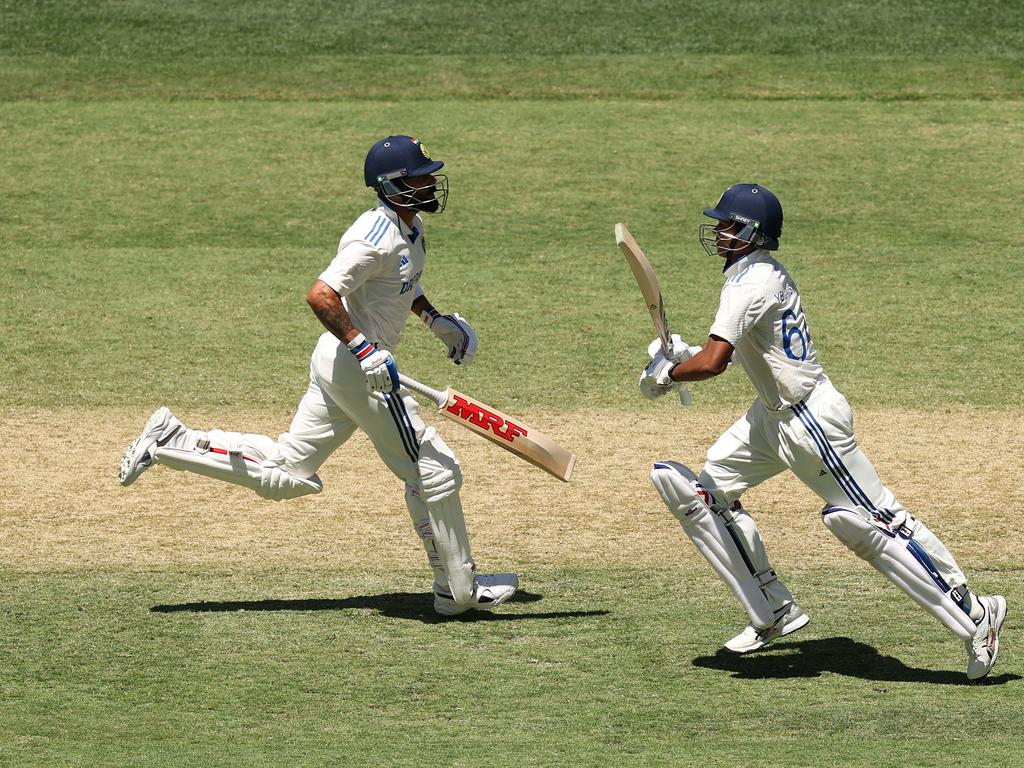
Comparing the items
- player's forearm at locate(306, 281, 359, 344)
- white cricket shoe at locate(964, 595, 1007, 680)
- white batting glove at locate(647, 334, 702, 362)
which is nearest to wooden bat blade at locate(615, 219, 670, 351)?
white batting glove at locate(647, 334, 702, 362)

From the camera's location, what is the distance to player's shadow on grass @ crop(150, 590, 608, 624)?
6.76m

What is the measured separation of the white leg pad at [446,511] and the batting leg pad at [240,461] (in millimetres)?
594

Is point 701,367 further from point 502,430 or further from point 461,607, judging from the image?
point 461,607

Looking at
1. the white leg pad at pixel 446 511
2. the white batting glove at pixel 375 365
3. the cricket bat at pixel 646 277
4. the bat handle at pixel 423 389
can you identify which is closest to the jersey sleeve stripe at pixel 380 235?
the white batting glove at pixel 375 365

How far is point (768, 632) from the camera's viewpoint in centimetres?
627

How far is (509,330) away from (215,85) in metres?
7.20

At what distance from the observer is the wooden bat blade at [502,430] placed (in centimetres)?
678

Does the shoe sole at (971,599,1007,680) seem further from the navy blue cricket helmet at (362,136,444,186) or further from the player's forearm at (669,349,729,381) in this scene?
the navy blue cricket helmet at (362,136,444,186)

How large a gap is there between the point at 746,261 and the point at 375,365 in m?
1.61

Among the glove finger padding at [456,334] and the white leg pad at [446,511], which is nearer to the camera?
the white leg pad at [446,511]

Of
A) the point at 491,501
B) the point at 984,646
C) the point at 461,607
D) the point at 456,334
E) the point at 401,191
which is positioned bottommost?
the point at 491,501

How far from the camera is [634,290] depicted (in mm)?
12102

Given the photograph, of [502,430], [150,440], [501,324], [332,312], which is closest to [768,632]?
[502,430]

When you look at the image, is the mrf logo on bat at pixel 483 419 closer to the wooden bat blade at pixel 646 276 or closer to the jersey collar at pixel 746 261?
the wooden bat blade at pixel 646 276
